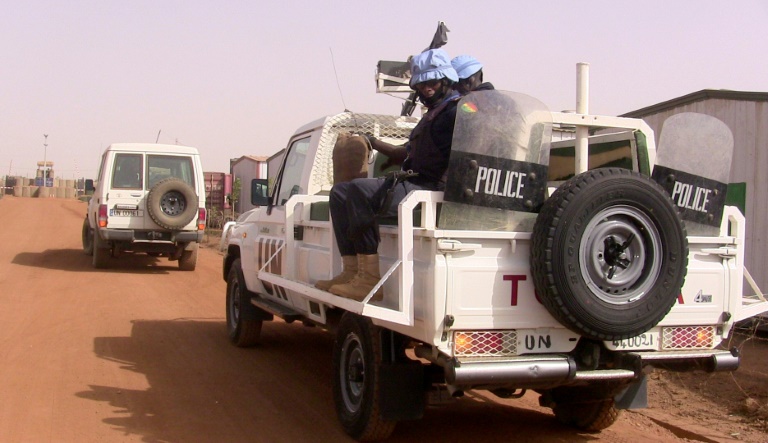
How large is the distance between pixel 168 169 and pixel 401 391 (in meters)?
11.9

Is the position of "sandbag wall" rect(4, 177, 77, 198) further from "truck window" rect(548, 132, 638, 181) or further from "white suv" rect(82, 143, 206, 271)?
"truck window" rect(548, 132, 638, 181)

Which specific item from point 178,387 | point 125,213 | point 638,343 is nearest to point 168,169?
point 125,213

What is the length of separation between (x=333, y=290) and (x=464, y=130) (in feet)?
4.71

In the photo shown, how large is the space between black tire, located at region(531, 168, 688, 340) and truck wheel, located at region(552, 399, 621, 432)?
4.73 ft

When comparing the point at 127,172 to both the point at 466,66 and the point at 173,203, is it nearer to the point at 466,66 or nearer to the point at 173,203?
the point at 173,203

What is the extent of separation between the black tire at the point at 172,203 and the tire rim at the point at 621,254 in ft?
38.5

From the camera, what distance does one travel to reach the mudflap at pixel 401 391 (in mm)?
4688

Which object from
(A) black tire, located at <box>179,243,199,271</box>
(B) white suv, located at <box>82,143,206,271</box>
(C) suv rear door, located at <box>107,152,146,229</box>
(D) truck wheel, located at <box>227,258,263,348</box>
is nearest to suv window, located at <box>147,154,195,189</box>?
(B) white suv, located at <box>82,143,206,271</box>

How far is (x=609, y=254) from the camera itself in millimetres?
4328

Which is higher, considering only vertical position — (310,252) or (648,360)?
(310,252)

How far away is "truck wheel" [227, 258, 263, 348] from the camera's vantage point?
8.16 meters

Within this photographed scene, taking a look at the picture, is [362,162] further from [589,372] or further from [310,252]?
[589,372]

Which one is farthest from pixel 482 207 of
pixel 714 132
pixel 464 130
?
pixel 714 132

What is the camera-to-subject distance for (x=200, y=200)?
611 inches
